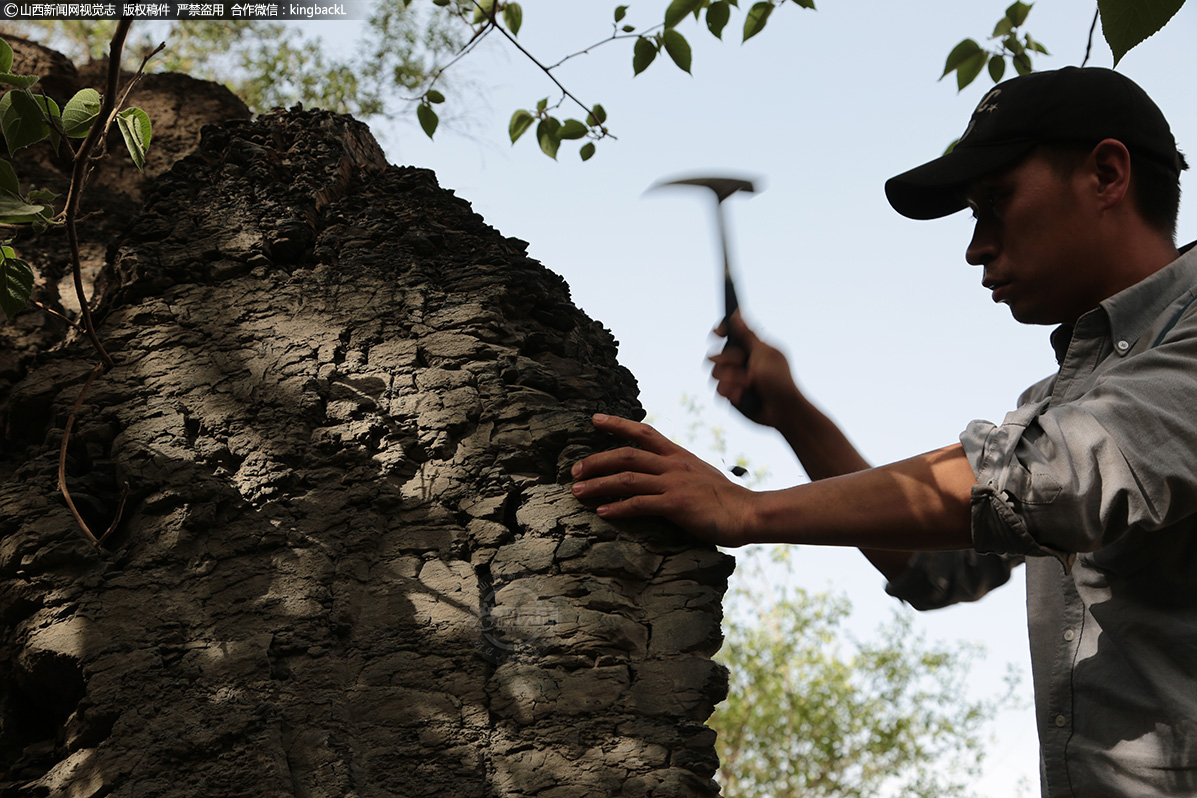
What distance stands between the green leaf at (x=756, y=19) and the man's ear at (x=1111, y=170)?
1842 mm

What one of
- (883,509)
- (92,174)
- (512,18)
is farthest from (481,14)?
(883,509)

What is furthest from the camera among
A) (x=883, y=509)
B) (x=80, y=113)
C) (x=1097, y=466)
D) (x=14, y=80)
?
(x=80, y=113)

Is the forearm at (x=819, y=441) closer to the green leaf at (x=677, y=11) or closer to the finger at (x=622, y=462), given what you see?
the finger at (x=622, y=462)

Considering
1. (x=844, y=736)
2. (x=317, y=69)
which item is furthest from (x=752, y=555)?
(x=317, y=69)

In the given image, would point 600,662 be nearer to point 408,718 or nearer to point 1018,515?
point 408,718

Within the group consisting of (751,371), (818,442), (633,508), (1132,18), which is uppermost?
(751,371)

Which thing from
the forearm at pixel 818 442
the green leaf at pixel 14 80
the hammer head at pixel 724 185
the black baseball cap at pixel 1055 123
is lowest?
the forearm at pixel 818 442

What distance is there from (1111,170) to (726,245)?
999 mm

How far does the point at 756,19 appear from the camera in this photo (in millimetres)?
3693

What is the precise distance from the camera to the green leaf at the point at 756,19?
3668 mm

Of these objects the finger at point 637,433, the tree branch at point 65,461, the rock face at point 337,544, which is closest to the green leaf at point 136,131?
the rock face at point 337,544

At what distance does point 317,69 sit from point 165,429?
24.3ft

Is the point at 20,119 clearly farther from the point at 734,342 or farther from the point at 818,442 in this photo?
the point at 818,442

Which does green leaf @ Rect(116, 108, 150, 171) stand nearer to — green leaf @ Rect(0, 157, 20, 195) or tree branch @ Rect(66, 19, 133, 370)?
tree branch @ Rect(66, 19, 133, 370)
